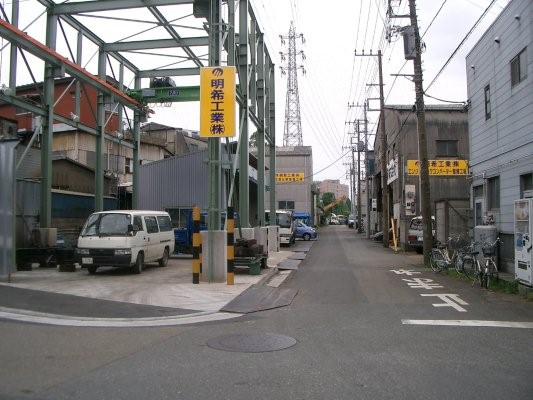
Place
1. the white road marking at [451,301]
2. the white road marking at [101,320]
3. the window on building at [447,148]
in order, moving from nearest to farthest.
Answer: the white road marking at [101,320]
the white road marking at [451,301]
the window on building at [447,148]

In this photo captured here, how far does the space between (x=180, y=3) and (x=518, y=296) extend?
13685 millimetres

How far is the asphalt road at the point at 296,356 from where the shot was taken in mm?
5148

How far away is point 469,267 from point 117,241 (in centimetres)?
1066

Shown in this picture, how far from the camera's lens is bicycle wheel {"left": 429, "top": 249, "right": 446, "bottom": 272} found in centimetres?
1736

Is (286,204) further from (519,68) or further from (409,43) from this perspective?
(519,68)

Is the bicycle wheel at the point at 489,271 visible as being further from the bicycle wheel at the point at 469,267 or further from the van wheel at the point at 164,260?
the van wheel at the point at 164,260

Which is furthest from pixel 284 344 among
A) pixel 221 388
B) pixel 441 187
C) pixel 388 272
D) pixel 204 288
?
pixel 441 187

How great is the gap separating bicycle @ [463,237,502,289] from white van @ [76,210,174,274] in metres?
9.64

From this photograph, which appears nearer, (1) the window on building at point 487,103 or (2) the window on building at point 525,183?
(2) the window on building at point 525,183

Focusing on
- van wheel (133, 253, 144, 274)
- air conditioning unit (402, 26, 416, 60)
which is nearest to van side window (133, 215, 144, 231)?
van wheel (133, 253, 144, 274)

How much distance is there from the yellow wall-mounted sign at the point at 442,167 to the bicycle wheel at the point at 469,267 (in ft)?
57.5

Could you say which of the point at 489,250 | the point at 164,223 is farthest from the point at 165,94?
the point at 489,250

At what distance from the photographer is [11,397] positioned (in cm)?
483

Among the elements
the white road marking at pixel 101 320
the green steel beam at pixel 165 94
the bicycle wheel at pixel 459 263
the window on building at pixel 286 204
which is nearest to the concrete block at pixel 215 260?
the white road marking at pixel 101 320
